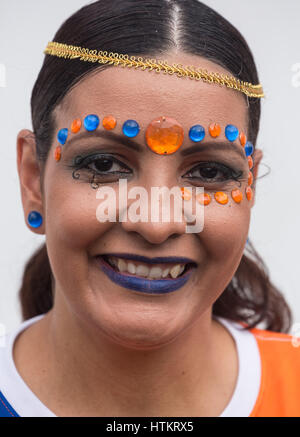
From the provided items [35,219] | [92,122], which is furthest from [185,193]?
[35,219]

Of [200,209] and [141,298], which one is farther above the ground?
[200,209]

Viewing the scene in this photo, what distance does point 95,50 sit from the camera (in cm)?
203

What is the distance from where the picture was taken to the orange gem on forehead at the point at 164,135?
73.2 inches

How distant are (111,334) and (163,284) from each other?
9.9 inches

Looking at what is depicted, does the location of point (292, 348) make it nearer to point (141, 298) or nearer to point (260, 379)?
point (260, 379)

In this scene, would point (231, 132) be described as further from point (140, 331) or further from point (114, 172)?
point (140, 331)

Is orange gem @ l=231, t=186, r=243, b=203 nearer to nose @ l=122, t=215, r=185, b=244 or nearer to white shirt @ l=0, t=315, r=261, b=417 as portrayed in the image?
nose @ l=122, t=215, r=185, b=244

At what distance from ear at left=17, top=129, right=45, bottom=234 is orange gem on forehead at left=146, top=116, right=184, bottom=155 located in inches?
24.6

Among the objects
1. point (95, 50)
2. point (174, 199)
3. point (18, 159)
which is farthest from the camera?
point (18, 159)

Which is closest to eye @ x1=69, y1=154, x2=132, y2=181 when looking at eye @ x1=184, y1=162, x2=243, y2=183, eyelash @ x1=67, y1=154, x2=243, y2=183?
eyelash @ x1=67, y1=154, x2=243, y2=183

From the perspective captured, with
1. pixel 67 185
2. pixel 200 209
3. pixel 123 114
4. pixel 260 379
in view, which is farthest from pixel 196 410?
pixel 123 114

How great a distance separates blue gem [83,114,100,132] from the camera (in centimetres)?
193
